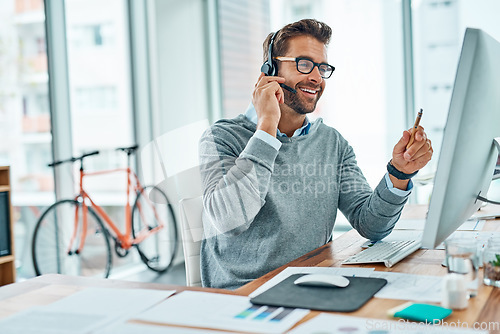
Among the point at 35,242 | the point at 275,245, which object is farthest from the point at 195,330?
the point at 35,242

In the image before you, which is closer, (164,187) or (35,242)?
(35,242)

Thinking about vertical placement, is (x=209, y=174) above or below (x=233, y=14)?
below

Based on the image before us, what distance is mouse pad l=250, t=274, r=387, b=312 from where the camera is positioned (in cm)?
88

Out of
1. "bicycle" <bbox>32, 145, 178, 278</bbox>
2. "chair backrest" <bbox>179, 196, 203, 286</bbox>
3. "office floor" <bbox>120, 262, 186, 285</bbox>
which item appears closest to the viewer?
"chair backrest" <bbox>179, 196, 203, 286</bbox>

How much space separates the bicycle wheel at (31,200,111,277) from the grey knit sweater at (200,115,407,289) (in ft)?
6.37

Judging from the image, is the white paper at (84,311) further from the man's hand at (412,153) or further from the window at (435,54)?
the window at (435,54)

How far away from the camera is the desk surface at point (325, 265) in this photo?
0.84 meters

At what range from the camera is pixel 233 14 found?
4.70 meters

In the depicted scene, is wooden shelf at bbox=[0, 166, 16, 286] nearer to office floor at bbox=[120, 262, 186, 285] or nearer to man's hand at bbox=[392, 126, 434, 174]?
office floor at bbox=[120, 262, 186, 285]

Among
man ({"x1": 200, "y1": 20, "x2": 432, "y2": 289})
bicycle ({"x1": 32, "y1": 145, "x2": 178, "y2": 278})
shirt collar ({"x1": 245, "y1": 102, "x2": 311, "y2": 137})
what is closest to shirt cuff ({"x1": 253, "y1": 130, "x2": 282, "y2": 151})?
man ({"x1": 200, "y1": 20, "x2": 432, "y2": 289})

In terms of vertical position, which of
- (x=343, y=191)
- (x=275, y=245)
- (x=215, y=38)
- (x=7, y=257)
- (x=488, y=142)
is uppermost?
(x=215, y=38)

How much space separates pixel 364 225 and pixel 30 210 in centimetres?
239

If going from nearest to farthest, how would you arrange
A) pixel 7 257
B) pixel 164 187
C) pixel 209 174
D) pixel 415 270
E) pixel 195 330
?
pixel 195 330, pixel 415 270, pixel 209 174, pixel 7 257, pixel 164 187

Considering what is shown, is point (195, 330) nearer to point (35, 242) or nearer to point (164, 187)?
point (35, 242)
